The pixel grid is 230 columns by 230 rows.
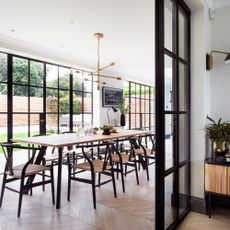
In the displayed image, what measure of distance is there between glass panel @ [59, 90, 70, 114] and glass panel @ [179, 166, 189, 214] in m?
3.66

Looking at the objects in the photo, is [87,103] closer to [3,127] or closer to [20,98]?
[20,98]

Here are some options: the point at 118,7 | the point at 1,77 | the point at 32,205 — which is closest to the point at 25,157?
the point at 1,77

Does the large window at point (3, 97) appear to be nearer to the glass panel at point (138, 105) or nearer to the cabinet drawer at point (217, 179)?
→ the cabinet drawer at point (217, 179)

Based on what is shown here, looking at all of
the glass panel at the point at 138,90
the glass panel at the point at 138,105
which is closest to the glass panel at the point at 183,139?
the glass panel at the point at 138,105

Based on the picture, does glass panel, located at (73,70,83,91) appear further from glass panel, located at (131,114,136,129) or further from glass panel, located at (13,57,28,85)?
glass panel, located at (131,114,136,129)

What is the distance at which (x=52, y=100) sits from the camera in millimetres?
5297

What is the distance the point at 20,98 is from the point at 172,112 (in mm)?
3500

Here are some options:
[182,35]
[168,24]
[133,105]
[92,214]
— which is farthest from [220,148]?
[133,105]

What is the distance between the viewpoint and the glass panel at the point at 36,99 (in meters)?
4.86

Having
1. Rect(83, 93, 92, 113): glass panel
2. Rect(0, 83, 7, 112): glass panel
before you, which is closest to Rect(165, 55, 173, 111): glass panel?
Rect(0, 83, 7, 112): glass panel

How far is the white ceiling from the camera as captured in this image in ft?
9.61

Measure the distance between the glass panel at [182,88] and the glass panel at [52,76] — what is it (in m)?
3.49

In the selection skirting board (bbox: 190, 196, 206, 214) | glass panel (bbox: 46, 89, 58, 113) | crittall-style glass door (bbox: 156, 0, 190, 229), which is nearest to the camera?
crittall-style glass door (bbox: 156, 0, 190, 229)

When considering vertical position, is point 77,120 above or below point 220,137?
above
